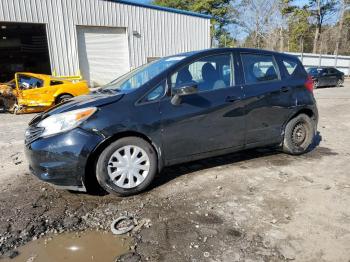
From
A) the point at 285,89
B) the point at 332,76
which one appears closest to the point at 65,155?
the point at 285,89

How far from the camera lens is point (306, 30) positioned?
135ft

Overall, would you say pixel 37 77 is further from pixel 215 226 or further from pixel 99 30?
pixel 215 226

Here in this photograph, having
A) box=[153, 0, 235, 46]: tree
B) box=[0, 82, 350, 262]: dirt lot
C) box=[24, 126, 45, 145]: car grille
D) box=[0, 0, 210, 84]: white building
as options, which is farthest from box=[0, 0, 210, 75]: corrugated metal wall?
box=[153, 0, 235, 46]: tree

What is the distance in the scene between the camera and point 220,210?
3.43m

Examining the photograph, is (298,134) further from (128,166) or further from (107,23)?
(107,23)

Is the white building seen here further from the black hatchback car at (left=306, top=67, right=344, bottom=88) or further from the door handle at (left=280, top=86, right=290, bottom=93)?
the door handle at (left=280, top=86, right=290, bottom=93)

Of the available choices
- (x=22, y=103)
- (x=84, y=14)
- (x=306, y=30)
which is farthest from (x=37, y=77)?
(x=306, y=30)

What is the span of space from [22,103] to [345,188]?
985 centimetres

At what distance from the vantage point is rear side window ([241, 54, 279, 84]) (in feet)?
15.0

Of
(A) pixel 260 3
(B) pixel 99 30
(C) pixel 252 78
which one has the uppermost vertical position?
(A) pixel 260 3

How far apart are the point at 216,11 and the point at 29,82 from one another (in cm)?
3285

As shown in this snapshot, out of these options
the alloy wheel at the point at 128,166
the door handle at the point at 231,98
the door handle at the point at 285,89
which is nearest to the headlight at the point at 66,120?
the alloy wheel at the point at 128,166

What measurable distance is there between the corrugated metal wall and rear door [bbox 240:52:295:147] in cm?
1279

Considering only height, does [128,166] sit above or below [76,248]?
above
